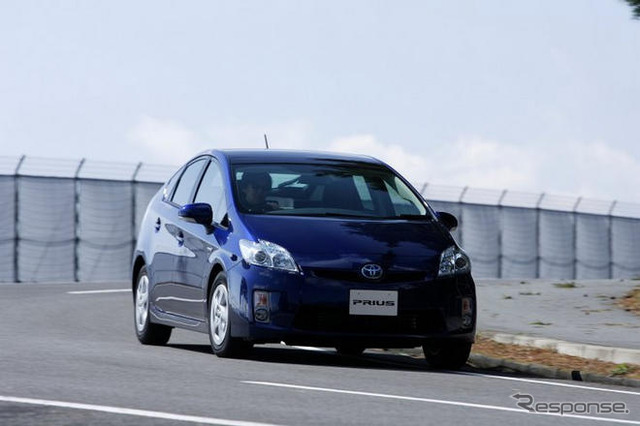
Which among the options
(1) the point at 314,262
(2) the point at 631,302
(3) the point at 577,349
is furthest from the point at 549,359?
(2) the point at 631,302

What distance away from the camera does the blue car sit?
11.7 m

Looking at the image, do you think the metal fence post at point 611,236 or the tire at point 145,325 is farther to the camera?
the metal fence post at point 611,236

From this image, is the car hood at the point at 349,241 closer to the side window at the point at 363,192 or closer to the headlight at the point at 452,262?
the headlight at the point at 452,262

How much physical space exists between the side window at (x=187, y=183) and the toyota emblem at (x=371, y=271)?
8.24 feet

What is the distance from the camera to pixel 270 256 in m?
11.7

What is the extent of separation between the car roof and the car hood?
1.06 m

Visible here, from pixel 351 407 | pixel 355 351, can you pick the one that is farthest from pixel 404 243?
pixel 351 407

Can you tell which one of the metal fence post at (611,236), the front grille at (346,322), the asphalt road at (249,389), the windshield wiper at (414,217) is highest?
the windshield wiper at (414,217)

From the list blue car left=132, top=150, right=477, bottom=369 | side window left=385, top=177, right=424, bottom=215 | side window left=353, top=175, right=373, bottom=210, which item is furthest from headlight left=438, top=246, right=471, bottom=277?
side window left=353, top=175, right=373, bottom=210

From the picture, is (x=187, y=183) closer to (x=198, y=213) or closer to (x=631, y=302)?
(x=198, y=213)

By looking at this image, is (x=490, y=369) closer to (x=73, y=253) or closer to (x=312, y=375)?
(x=312, y=375)

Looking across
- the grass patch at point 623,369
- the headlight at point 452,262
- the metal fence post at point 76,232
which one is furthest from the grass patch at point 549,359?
the metal fence post at point 76,232

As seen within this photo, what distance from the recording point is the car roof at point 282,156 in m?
13.1

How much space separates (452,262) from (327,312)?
3.51ft
